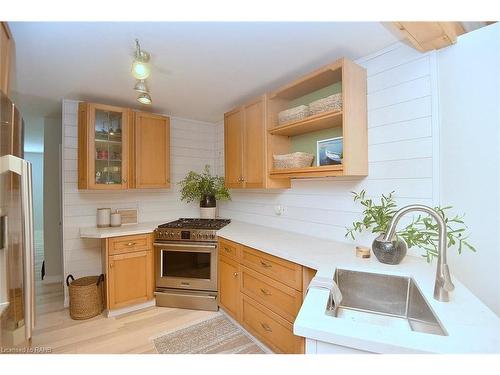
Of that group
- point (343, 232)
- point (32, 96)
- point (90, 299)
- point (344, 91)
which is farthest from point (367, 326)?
point (32, 96)

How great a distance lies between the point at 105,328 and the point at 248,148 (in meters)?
2.19

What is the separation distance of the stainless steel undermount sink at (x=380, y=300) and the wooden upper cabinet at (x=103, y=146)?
96.0 inches

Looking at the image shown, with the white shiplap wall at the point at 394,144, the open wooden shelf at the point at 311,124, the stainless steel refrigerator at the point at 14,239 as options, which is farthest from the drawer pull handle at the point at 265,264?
the stainless steel refrigerator at the point at 14,239

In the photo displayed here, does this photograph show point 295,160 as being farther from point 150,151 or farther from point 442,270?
point 150,151

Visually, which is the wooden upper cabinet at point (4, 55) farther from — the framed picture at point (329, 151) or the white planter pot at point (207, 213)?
the white planter pot at point (207, 213)

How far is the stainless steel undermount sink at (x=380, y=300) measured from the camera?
1.08 metres

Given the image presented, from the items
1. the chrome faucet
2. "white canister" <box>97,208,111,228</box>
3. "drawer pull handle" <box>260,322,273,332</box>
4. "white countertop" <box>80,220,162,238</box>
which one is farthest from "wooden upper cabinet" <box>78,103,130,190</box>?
the chrome faucet

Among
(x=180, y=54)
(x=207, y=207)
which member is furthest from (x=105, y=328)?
(x=180, y=54)

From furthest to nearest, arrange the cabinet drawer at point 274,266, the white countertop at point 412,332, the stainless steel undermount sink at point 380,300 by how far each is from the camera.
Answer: the cabinet drawer at point 274,266 < the stainless steel undermount sink at point 380,300 < the white countertop at point 412,332

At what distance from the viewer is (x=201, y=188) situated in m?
3.13

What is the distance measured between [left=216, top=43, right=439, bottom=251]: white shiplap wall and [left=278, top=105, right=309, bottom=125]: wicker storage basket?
49 centimetres

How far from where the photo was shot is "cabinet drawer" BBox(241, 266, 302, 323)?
5.19 ft
